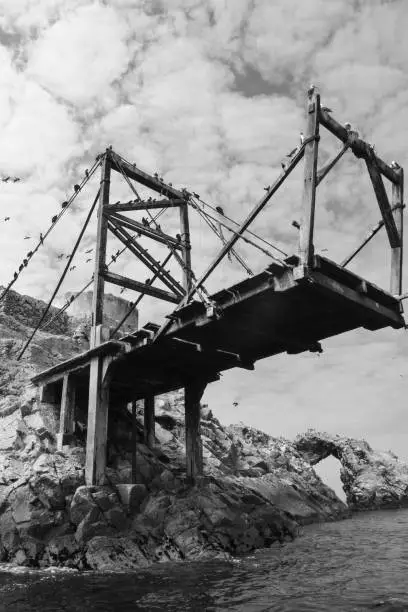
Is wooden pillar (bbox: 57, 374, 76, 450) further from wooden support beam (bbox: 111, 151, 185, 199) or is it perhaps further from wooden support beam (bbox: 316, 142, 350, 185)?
wooden support beam (bbox: 316, 142, 350, 185)

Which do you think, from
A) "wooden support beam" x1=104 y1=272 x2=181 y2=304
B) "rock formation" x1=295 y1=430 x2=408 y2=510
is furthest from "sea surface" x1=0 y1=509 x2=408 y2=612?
"rock formation" x1=295 y1=430 x2=408 y2=510

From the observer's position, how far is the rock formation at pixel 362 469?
2066 inches

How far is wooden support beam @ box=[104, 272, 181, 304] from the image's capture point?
18172 millimetres

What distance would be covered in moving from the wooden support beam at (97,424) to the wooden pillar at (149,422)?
3550 millimetres

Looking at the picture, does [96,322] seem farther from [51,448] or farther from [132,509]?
[132,509]

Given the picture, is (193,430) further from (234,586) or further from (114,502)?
(234,586)

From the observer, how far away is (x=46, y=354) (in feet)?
92.6

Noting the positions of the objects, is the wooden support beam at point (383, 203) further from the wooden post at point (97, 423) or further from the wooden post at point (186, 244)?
the wooden post at point (97, 423)

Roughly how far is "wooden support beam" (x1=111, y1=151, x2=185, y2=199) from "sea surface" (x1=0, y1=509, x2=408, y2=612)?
1444 cm

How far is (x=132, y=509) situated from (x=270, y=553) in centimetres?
438

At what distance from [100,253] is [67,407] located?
5.92 meters

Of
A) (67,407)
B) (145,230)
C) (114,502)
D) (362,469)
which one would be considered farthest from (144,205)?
(362,469)

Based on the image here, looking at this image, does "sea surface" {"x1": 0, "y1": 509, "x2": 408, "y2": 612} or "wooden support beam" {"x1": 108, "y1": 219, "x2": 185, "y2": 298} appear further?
"wooden support beam" {"x1": 108, "y1": 219, "x2": 185, "y2": 298}

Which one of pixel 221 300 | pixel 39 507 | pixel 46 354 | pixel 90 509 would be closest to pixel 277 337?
pixel 221 300
